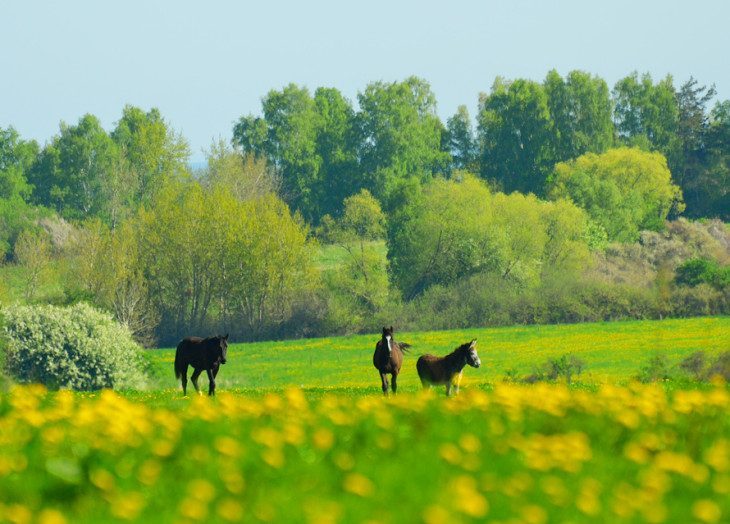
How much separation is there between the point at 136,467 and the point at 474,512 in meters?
3.92

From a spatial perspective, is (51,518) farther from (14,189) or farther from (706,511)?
(14,189)

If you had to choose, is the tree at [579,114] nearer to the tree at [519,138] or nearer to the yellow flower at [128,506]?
the tree at [519,138]

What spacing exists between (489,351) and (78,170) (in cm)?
8369

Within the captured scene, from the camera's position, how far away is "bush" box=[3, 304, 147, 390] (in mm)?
47312

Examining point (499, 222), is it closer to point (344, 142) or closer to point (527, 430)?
point (344, 142)

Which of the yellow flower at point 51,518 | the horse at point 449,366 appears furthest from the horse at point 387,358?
the yellow flower at point 51,518

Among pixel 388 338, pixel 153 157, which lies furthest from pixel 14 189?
pixel 388 338

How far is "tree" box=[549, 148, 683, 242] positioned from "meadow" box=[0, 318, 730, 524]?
89835mm

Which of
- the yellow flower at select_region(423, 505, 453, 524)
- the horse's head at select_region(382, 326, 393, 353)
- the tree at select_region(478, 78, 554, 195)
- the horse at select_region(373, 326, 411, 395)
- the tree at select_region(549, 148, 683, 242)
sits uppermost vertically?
the tree at select_region(478, 78, 554, 195)

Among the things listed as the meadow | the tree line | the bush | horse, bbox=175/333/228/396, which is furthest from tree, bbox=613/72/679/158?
the meadow

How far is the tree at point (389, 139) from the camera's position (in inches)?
5207

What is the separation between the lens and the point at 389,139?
436 feet

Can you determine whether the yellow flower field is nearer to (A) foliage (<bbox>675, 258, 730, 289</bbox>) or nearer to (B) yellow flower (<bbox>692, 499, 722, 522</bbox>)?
(B) yellow flower (<bbox>692, 499, 722, 522</bbox>)

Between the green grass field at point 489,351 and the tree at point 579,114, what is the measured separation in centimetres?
5590
